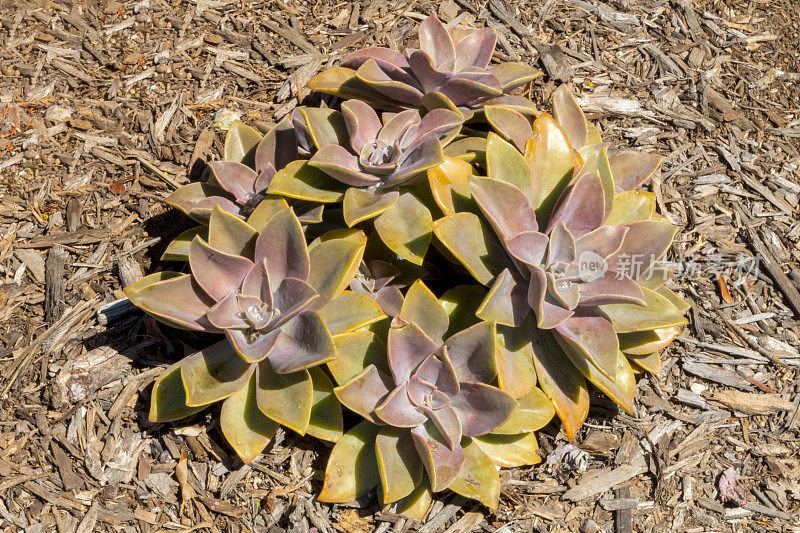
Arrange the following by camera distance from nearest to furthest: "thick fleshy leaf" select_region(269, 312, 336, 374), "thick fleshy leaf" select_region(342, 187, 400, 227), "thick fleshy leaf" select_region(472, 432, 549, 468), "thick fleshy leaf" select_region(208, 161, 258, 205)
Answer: "thick fleshy leaf" select_region(269, 312, 336, 374) < "thick fleshy leaf" select_region(342, 187, 400, 227) < "thick fleshy leaf" select_region(472, 432, 549, 468) < "thick fleshy leaf" select_region(208, 161, 258, 205)

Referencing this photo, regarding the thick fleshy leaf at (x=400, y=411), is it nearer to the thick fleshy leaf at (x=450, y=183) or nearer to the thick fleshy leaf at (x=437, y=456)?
the thick fleshy leaf at (x=437, y=456)

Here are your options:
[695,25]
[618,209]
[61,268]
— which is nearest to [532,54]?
[695,25]

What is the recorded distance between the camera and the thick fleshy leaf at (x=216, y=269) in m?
2.43

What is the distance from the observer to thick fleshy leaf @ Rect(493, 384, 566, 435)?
2.59 meters

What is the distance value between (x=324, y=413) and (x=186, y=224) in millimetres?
1383

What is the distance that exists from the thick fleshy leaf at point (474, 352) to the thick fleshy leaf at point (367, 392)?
0.28m

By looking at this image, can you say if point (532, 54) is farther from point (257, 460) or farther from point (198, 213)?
point (257, 460)

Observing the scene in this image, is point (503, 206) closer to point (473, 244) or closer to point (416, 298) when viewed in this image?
point (473, 244)

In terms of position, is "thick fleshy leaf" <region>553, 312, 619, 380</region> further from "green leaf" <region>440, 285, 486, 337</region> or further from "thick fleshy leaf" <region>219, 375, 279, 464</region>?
"thick fleshy leaf" <region>219, 375, 279, 464</region>

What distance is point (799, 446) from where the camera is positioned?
10.1 feet

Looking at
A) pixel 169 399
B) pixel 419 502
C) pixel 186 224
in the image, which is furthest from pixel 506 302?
pixel 186 224

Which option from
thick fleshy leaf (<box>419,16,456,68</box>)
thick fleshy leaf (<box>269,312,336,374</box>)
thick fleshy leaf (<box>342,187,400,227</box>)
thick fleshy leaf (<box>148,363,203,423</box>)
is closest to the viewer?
thick fleshy leaf (<box>269,312,336,374</box>)

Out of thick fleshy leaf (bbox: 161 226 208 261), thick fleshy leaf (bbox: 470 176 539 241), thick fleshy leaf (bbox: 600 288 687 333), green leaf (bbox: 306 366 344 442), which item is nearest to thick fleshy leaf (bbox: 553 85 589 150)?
thick fleshy leaf (bbox: 470 176 539 241)

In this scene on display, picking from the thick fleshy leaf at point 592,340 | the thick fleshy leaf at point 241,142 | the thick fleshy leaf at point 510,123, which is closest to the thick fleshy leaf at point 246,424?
the thick fleshy leaf at point 241,142
